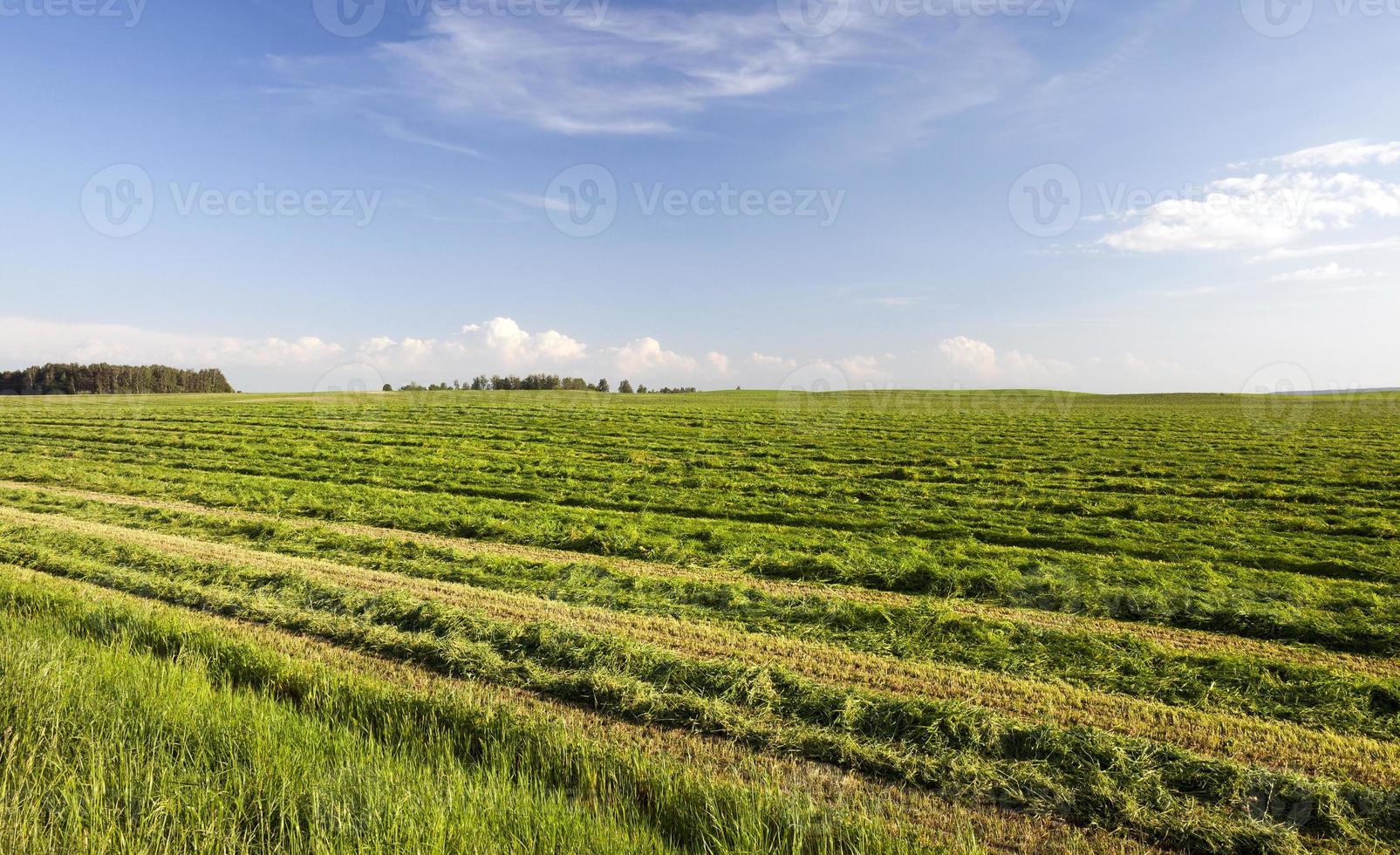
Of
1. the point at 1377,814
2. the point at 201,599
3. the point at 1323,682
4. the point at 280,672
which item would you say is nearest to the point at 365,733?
the point at 280,672

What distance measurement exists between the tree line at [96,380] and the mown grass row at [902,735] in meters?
153

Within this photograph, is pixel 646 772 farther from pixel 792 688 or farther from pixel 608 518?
pixel 608 518

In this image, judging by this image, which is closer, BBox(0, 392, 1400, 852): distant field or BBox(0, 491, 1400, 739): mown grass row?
BBox(0, 392, 1400, 852): distant field

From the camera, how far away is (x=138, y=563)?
1127cm

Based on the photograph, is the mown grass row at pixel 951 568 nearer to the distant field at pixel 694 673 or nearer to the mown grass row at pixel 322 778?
the distant field at pixel 694 673

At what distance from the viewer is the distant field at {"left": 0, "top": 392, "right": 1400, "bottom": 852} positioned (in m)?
4.53

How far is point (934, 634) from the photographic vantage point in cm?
858

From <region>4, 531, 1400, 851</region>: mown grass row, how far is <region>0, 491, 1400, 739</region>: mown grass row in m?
1.61

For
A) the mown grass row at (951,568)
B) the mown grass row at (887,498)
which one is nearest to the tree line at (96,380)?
the mown grass row at (887,498)

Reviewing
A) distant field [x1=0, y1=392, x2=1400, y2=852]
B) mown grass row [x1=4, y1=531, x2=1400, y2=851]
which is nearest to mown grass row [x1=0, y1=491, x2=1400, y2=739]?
distant field [x1=0, y1=392, x2=1400, y2=852]

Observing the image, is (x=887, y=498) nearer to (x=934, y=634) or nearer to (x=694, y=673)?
(x=934, y=634)

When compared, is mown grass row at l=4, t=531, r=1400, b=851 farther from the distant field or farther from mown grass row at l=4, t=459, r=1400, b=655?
mown grass row at l=4, t=459, r=1400, b=655

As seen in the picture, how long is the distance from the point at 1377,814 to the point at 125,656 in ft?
35.7

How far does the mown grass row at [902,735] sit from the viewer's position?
4863 millimetres
